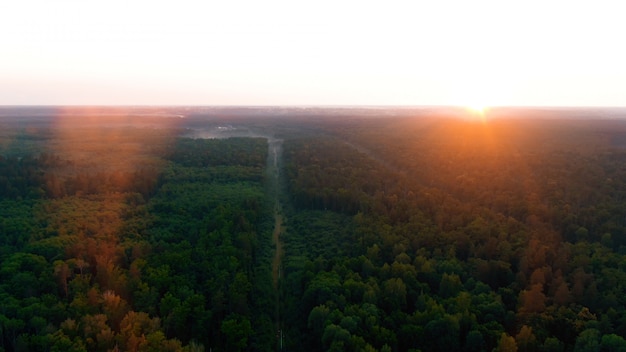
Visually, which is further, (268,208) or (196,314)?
(268,208)

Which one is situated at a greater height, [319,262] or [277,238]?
[319,262]

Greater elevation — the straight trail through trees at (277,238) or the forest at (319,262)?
the forest at (319,262)

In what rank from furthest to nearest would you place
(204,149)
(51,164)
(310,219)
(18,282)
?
1. (204,149)
2. (51,164)
3. (310,219)
4. (18,282)

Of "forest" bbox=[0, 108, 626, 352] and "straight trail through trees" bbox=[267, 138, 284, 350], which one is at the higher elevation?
"forest" bbox=[0, 108, 626, 352]

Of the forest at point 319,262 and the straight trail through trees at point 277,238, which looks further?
the straight trail through trees at point 277,238

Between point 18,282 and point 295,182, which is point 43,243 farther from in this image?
point 295,182

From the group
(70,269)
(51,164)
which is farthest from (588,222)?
(51,164)

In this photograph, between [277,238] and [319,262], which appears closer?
[319,262]

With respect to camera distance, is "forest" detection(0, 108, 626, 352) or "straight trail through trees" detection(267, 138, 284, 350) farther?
"straight trail through trees" detection(267, 138, 284, 350)
